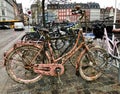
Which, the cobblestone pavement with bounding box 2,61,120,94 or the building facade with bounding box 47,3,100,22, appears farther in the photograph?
the building facade with bounding box 47,3,100,22

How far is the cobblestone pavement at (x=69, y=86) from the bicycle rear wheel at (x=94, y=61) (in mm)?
127

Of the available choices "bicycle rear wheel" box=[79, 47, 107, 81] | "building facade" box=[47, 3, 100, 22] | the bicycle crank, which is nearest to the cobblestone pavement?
"bicycle rear wheel" box=[79, 47, 107, 81]

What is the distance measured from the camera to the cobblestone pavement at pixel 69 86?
3129 mm

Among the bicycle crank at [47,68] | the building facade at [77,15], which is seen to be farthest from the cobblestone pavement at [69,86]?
the building facade at [77,15]

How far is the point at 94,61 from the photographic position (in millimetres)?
3482

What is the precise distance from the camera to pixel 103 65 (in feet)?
11.8

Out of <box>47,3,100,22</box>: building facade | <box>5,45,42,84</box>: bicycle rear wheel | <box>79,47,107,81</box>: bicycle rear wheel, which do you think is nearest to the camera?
<box>5,45,42,84</box>: bicycle rear wheel

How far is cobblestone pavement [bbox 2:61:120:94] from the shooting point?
313cm

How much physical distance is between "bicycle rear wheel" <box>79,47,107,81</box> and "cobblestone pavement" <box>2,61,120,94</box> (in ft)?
0.42

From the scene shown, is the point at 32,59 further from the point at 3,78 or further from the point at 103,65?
the point at 103,65

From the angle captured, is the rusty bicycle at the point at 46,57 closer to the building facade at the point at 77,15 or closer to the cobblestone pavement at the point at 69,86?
the cobblestone pavement at the point at 69,86

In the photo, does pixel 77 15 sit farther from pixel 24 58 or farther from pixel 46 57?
pixel 24 58

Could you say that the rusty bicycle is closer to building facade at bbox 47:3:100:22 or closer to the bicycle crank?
the bicycle crank

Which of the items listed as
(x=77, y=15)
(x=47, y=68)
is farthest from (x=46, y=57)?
(x=77, y=15)
